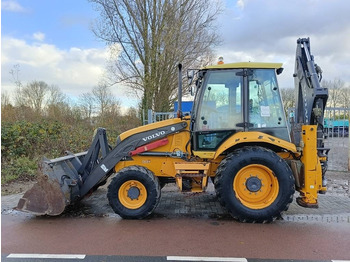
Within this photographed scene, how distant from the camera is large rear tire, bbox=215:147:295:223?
495 centimetres

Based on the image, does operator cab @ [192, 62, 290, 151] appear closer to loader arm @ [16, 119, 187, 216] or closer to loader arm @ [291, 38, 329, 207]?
loader arm @ [291, 38, 329, 207]

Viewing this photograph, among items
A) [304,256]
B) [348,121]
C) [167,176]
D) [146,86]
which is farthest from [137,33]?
[304,256]

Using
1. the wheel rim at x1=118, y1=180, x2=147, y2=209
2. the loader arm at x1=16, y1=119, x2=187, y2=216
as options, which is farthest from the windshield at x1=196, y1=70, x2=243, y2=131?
the wheel rim at x1=118, y1=180, x2=147, y2=209

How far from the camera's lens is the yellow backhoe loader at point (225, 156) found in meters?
5.00

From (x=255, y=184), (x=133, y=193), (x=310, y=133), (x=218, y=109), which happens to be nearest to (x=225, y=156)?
(x=255, y=184)

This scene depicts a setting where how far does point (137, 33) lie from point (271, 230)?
549 inches

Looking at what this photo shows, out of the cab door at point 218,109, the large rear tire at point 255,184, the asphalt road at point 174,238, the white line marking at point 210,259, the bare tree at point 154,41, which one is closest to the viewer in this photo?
the white line marking at point 210,259

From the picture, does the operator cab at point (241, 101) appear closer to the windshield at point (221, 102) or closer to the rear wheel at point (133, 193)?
the windshield at point (221, 102)

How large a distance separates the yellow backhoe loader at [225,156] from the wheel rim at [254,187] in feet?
0.05

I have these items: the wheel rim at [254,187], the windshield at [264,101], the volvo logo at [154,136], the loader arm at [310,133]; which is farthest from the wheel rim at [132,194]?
the loader arm at [310,133]

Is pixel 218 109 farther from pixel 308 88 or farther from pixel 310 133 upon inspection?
pixel 308 88

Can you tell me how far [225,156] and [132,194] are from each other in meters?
1.78

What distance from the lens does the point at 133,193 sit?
207 inches

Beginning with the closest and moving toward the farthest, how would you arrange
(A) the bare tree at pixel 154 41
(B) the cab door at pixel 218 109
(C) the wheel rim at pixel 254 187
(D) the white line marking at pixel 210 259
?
(D) the white line marking at pixel 210 259
(C) the wheel rim at pixel 254 187
(B) the cab door at pixel 218 109
(A) the bare tree at pixel 154 41
